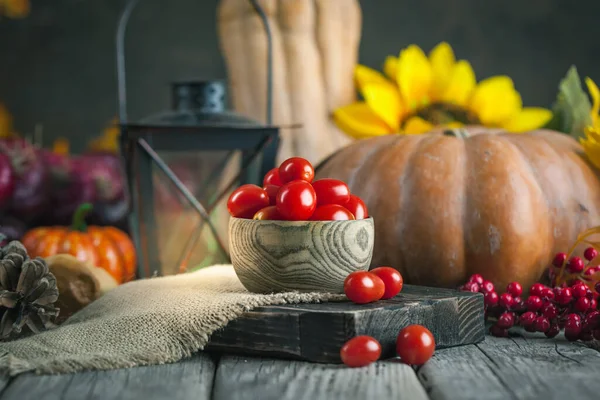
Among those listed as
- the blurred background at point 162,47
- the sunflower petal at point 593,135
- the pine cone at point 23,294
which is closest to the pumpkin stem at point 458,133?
the sunflower petal at point 593,135

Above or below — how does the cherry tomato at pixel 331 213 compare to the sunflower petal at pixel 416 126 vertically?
below

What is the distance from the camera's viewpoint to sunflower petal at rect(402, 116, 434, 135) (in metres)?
1.87

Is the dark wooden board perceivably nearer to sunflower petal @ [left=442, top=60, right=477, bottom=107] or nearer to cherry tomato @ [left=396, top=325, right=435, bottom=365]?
cherry tomato @ [left=396, top=325, right=435, bottom=365]

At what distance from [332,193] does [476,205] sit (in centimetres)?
36

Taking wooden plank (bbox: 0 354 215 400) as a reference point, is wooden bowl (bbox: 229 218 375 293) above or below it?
above

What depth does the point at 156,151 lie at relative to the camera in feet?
4.92

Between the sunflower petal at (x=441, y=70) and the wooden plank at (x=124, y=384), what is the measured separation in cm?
114

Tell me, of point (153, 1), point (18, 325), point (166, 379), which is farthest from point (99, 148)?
point (166, 379)

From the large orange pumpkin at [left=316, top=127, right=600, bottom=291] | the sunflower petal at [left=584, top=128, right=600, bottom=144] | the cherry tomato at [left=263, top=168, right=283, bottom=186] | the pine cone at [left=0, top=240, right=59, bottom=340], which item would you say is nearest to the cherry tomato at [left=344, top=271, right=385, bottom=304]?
the cherry tomato at [left=263, top=168, right=283, bottom=186]

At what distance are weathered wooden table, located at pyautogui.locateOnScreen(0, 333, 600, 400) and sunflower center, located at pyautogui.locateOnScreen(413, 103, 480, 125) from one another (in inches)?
35.6

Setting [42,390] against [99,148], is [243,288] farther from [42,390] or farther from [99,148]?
[99,148]

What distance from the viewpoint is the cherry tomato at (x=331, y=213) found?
1121 mm

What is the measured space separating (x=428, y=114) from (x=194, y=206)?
680 millimetres

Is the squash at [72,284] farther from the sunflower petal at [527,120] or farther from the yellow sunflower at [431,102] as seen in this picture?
the sunflower petal at [527,120]
